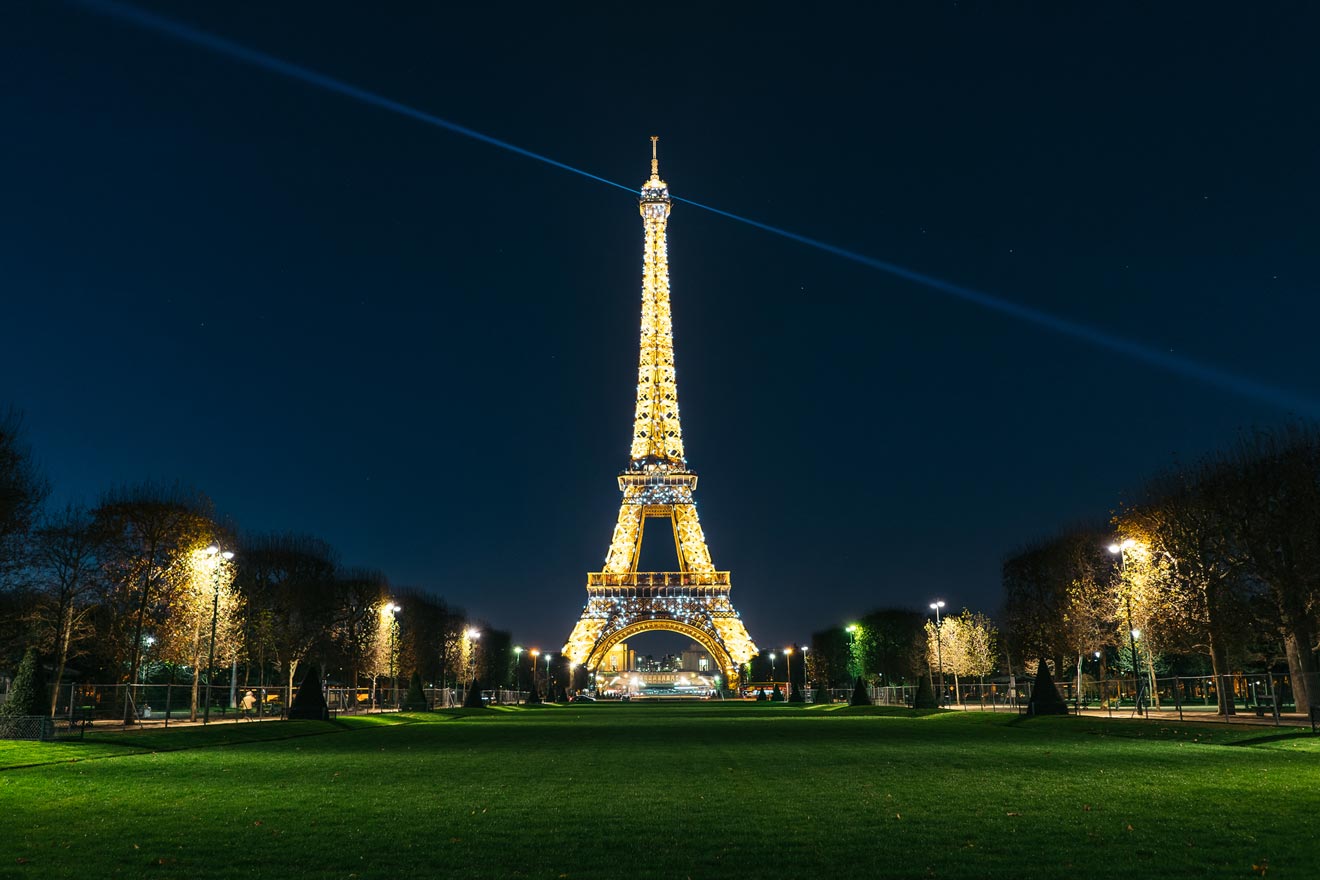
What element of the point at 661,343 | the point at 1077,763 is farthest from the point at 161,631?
the point at 661,343

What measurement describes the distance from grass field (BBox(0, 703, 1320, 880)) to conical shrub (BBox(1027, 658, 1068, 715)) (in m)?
15.4

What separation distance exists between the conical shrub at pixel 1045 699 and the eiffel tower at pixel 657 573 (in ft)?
175

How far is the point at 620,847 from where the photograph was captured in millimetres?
11164

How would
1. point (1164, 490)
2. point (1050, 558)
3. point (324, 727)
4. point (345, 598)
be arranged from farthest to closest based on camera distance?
1. point (345, 598)
2. point (1050, 558)
3. point (1164, 490)
4. point (324, 727)

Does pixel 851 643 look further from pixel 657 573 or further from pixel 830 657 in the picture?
pixel 657 573

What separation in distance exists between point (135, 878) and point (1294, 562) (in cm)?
4083

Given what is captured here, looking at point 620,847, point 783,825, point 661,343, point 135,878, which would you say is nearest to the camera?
point 135,878

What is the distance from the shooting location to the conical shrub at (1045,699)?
41.8 m

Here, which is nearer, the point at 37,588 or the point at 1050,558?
the point at 37,588

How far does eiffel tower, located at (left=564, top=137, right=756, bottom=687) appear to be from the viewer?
95.7m

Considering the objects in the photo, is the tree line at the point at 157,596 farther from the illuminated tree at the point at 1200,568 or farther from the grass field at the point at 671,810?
the illuminated tree at the point at 1200,568

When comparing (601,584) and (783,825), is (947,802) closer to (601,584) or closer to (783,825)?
(783,825)

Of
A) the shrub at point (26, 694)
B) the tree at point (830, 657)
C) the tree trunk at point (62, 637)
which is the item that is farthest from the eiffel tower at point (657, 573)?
the shrub at point (26, 694)

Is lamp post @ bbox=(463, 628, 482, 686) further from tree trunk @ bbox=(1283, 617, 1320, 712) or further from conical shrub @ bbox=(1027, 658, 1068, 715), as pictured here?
tree trunk @ bbox=(1283, 617, 1320, 712)
